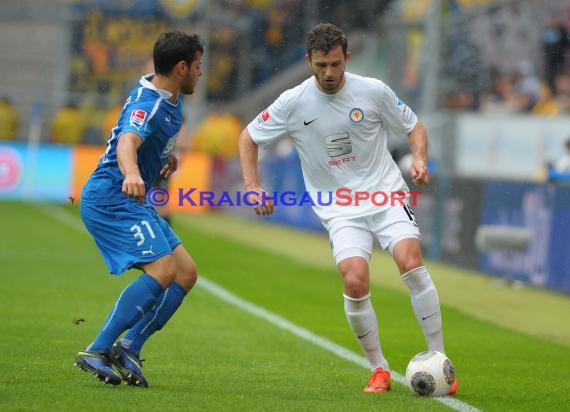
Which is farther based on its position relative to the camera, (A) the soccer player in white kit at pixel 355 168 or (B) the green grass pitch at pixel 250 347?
(A) the soccer player in white kit at pixel 355 168

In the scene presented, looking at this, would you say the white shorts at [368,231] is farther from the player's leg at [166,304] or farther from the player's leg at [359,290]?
the player's leg at [166,304]

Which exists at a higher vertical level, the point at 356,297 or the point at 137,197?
the point at 137,197

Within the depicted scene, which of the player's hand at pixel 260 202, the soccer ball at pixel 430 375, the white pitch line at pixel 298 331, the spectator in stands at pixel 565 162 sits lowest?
the white pitch line at pixel 298 331

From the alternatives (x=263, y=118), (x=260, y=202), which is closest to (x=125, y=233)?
(x=260, y=202)

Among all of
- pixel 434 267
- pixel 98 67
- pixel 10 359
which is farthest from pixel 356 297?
pixel 98 67

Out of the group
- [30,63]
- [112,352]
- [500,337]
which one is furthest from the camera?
[30,63]

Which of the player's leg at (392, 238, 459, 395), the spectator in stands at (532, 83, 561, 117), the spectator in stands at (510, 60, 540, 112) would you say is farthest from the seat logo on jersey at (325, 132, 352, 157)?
the spectator in stands at (510, 60, 540, 112)

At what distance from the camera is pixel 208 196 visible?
96.0 ft

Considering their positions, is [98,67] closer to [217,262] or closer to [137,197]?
[217,262]

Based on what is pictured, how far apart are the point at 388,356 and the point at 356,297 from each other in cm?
192

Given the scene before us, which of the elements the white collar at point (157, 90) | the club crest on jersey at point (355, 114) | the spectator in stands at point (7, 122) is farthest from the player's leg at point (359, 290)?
the spectator in stands at point (7, 122)

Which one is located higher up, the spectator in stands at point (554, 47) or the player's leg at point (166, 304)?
→ the spectator in stands at point (554, 47)

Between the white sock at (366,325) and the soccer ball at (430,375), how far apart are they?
0.79 feet

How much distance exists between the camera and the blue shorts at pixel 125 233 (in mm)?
7496
